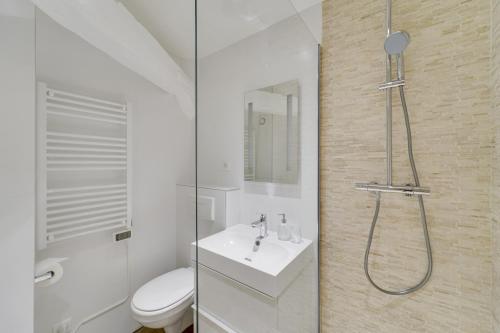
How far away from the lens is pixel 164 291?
1356 millimetres

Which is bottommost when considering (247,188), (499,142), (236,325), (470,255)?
(236,325)

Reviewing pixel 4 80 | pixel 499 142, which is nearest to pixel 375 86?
pixel 499 142

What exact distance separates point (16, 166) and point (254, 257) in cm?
109

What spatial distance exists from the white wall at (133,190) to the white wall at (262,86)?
2.27ft

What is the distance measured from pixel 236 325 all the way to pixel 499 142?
1.34m

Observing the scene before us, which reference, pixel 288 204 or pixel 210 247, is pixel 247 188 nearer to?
pixel 288 204

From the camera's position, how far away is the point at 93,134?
1240mm

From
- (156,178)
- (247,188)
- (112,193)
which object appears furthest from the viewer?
(156,178)

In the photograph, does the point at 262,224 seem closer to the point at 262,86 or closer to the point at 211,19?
the point at 262,86

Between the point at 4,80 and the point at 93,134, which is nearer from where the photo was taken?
the point at 4,80

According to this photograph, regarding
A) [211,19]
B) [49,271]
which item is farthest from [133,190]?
[211,19]

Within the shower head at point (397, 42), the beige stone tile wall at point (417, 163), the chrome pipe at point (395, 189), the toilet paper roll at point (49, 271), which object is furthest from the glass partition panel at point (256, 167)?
the toilet paper roll at point (49, 271)

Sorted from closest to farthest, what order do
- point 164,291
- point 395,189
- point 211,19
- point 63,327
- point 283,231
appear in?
1. point 211,19
2. point 395,189
3. point 63,327
4. point 283,231
5. point 164,291

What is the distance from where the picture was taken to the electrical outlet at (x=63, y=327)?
1.07m
